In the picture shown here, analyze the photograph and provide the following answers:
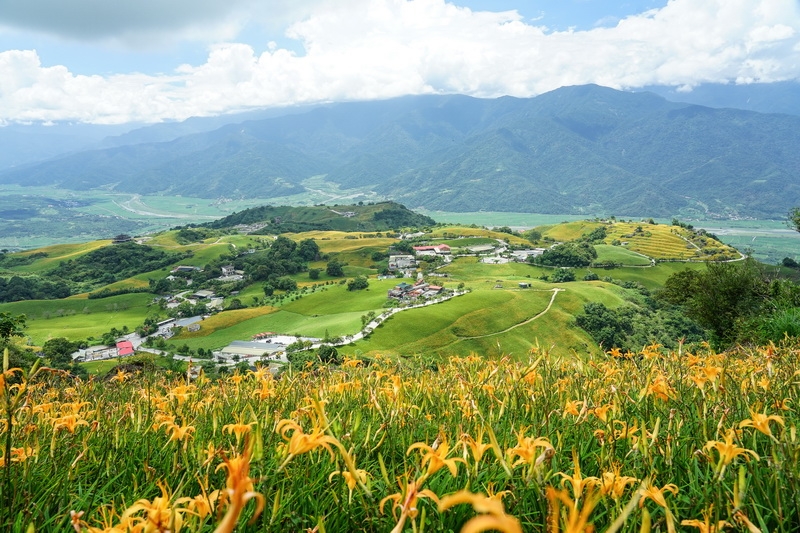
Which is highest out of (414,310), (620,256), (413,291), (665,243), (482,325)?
(665,243)

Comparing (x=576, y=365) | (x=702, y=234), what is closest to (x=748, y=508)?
(x=576, y=365)

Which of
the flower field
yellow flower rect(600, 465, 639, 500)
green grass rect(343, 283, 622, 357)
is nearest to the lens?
the flower field

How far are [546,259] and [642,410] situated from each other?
422 ft

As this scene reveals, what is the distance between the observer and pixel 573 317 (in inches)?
2869

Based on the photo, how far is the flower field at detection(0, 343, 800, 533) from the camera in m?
1.75

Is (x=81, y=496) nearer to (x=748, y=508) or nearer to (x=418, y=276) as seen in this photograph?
(x=748, y=508)

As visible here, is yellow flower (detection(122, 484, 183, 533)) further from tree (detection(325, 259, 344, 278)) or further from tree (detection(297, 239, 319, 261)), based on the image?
tree (detection(297, 239, 319, 261))

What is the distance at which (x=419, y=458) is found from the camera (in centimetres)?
249

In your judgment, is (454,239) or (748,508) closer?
(748,508)

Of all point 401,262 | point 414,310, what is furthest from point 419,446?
point 401,262

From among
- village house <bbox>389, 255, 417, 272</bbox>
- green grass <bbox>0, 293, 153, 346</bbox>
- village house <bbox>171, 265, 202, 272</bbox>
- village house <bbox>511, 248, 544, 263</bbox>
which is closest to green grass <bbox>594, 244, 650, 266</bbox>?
village house <bbox>511, 248, 544, 263</bbox>

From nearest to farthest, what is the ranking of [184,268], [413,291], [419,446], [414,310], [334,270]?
[419,446] → [414,310] → [413,291] → [334,270] → [184,268]

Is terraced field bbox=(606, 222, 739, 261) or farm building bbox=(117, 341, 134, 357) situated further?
terraced field bbox=(606, 222, 739, 261)

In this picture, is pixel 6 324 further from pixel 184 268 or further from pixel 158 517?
pixel 184 268
